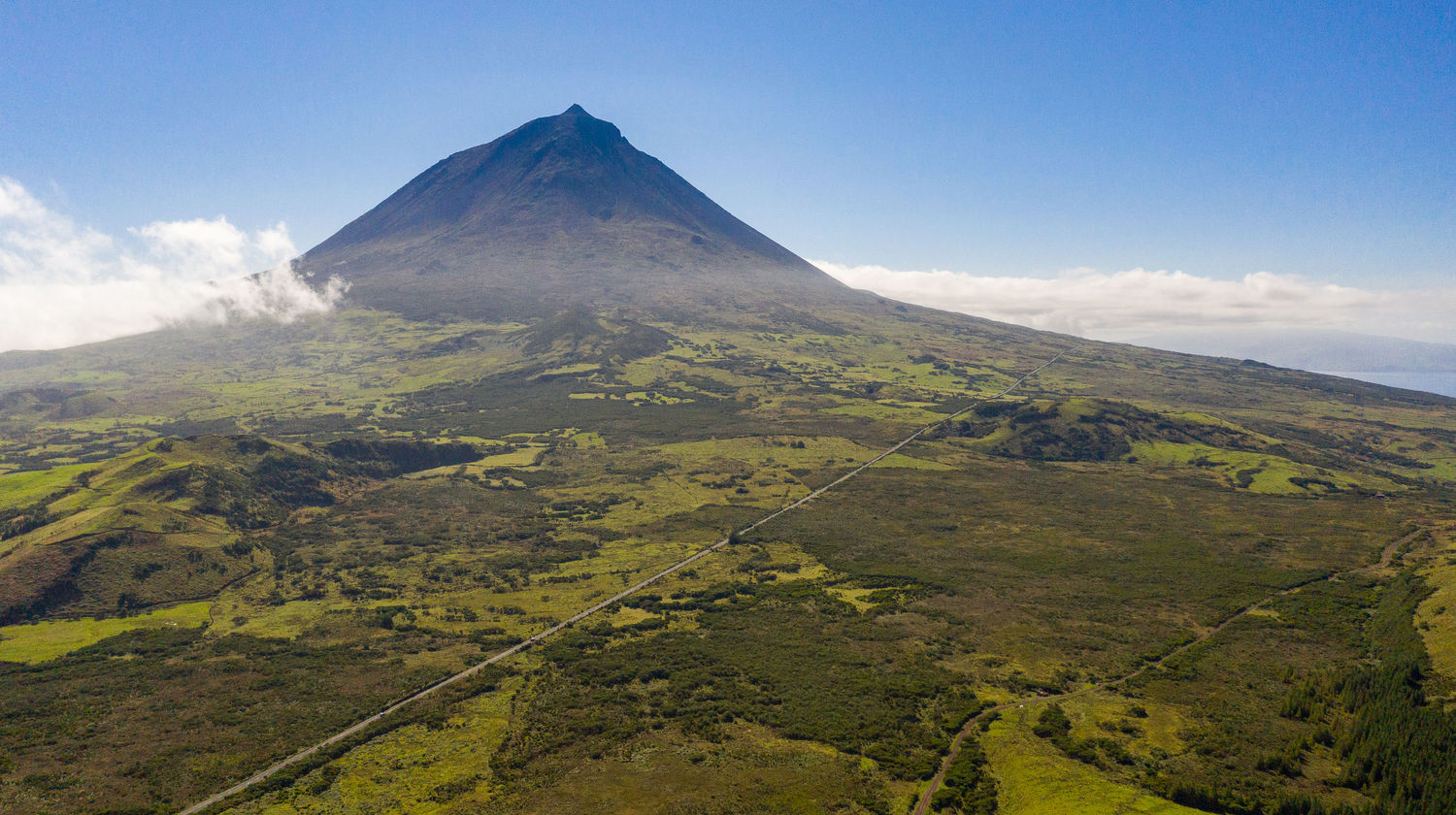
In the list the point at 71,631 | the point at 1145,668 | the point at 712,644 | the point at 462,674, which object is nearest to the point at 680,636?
the point at 712,644

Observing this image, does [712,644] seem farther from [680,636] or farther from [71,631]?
[71,631]

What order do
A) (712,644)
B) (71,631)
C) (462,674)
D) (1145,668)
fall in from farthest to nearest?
(71,631) → (712,644) → (462,674) → (1145,668)

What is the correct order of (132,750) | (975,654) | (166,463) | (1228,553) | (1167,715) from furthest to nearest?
1. (166,463)
2. (1228,553)
3. (975,654)
4. (1167,715)
5. (132,750)

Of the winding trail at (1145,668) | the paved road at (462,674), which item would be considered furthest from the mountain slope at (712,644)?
the paved road at (462,674)

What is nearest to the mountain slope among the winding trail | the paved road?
the winding trail

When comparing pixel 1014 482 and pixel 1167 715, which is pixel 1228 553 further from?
pixel 1167 715

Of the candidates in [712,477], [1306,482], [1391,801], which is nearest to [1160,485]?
[1306,482]

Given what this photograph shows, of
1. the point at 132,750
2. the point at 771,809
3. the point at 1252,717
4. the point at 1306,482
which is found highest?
the point at 1306,482

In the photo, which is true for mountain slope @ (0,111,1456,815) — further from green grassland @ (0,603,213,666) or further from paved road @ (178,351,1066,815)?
paved road @ (178,351,1066,815)
